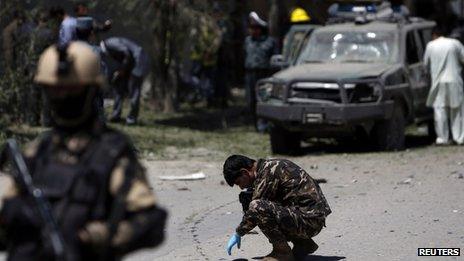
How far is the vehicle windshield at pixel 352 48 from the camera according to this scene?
14.7 meters

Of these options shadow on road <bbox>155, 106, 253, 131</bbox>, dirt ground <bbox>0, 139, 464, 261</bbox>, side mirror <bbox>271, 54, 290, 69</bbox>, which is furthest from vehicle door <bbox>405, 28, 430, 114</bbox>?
shadow on road <bbox>155, 106, 253, 131</bbox>

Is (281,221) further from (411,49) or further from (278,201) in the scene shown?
(411,49)

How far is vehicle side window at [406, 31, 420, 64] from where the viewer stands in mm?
15023

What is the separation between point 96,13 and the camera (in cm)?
1919

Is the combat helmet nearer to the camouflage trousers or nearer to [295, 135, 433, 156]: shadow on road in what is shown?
the camouflage trousers

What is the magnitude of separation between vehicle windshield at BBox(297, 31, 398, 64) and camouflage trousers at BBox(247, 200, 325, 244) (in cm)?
758

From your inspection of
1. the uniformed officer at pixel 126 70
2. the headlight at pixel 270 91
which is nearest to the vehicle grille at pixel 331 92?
the headlight at pixel 270 91

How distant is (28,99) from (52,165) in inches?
416

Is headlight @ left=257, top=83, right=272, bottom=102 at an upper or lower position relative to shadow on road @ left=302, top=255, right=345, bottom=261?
lower

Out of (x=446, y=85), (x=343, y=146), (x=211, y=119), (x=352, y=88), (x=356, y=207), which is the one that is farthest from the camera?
(x=211, y=119)

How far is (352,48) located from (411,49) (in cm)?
88

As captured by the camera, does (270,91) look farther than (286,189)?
Yes

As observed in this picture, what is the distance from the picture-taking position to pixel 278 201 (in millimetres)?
7328
